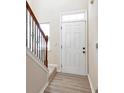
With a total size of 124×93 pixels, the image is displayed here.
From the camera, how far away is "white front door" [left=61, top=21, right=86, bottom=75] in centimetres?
498

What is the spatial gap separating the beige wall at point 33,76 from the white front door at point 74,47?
207 centimetres

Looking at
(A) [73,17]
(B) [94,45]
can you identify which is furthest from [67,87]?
(A) [73,17]

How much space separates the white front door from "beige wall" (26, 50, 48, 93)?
6.80 ft

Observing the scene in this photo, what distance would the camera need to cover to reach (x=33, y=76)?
8.95ft

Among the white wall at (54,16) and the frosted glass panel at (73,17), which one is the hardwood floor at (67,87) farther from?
the frosted glass panel at (73,17)

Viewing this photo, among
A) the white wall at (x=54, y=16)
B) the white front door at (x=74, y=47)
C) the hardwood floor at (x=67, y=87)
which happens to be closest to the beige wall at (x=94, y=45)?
the hardwood floor at (x=67, y=87)

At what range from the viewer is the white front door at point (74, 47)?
16.4ft

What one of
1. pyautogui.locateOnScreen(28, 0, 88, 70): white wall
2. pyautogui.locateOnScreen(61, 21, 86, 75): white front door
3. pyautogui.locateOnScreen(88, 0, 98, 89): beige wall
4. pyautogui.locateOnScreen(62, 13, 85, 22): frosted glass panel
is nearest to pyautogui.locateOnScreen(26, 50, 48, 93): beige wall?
pyautogui.locateOnScreen(88, 0, 98, 89): beige wall

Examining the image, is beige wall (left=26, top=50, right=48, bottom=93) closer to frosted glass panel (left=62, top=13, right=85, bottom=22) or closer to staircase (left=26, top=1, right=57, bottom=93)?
staircase (left=26, top=1, right=57, bottom=93)

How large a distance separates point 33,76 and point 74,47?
274cm

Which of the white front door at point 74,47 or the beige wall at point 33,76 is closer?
the beige wall at point 33,76
